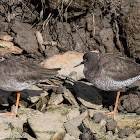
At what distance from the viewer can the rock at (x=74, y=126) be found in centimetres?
691

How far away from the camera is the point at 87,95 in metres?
8.49

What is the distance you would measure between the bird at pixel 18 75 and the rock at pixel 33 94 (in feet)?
1.71

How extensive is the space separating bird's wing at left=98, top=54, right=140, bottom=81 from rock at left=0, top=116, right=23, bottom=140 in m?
2.67

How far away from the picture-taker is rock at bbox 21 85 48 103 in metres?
8.22

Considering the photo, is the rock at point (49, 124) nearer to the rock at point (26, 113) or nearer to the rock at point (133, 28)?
the rock at point (26, 113)

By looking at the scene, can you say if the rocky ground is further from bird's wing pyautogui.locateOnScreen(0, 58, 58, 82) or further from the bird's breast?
bird's wing pyautogui.locateOnScreen(0, 58, 58, 82)

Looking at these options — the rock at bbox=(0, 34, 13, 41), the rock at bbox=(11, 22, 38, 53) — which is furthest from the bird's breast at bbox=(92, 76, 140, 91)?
the rock at bbox=(0, 34, 13, 41)

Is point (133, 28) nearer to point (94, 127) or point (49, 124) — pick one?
point (94, 127)

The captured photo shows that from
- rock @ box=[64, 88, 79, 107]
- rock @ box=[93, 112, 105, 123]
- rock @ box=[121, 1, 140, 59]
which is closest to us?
rock @ box=[93, 112, 105, 123]

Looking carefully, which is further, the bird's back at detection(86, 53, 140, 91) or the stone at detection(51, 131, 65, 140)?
the bird's back at detection(86, 53, 140, 91)

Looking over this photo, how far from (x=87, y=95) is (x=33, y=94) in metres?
1.63

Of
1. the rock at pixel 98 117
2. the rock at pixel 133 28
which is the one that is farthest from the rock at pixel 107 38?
the rock at pixel 98 117

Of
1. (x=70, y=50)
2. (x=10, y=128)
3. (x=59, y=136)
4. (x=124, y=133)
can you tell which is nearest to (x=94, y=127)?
(x=124, y=133)

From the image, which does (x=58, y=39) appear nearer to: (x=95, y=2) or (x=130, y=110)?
(x=95, y=2)
